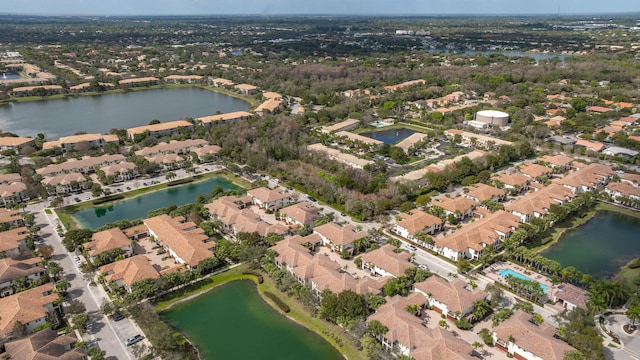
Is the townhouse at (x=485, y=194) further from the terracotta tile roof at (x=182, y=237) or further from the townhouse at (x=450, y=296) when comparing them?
the terracotta tile roof at (x=182, y=237)

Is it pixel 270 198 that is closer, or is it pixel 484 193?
pixel 270 198

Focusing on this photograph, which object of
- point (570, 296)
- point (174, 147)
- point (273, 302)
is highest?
point (174, 147)

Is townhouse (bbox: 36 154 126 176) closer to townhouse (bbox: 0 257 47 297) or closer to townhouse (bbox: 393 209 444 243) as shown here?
townhouse (bbox: 0 257 47 297)

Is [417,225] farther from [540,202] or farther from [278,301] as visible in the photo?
[278,301]

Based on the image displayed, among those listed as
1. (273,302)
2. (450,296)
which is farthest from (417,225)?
(273,302)

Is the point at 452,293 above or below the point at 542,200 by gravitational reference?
below

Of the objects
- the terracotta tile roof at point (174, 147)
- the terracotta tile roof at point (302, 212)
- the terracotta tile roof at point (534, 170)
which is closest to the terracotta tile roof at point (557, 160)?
the terracotta tile roof at point (534, 170)

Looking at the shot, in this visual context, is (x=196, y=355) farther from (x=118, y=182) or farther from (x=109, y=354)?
(x=118, y=182)
